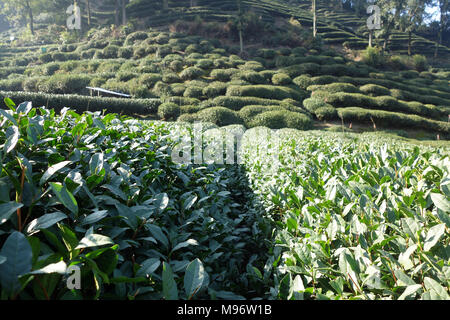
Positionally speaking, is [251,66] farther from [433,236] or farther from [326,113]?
[433,236]

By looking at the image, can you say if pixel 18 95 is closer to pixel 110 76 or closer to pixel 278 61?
pixel 110 76

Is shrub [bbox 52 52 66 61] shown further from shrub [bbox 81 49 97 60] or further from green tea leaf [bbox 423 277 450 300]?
green tea leaf [bbox 423 277 450 300]

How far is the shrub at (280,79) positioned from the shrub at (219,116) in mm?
8141

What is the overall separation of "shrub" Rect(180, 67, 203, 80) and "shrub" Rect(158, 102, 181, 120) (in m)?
6.37

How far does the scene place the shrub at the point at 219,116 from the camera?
12906 millimetres

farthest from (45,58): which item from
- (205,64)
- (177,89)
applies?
(177,89)

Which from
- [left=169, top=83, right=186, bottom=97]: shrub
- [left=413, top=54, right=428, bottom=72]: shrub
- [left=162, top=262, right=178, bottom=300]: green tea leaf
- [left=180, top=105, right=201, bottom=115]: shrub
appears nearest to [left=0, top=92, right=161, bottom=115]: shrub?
[left=180, top=105, right=201, bottom=115]: shrub

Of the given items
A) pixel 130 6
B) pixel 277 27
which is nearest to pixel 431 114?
pixel 277 27

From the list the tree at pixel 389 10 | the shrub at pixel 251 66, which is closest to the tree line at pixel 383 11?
the tree at pixel 389 10

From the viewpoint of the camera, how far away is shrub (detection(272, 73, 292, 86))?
63.9ft

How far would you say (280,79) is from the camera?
63.8 ft

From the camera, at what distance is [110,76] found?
19.0 metres

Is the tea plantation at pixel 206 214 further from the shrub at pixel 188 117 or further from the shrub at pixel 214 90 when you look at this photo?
the shrub at pixel 214 90

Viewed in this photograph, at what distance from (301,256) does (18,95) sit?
16.0 m
